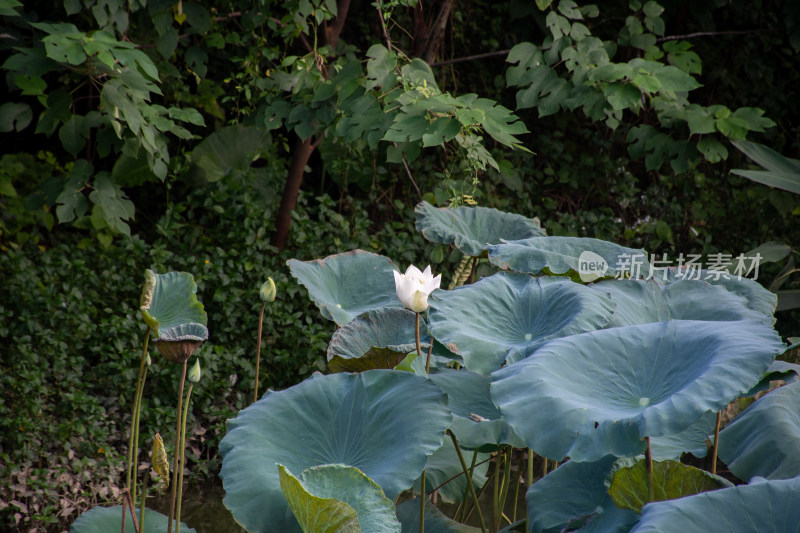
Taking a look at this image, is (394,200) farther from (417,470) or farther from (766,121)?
(417,470)

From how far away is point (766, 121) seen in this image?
3254mm

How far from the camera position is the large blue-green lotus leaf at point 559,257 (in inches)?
54.4

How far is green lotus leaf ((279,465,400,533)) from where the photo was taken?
86cm

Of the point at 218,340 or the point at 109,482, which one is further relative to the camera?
the point at 218,340

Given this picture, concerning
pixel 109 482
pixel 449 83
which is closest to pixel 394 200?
pixel 449 83

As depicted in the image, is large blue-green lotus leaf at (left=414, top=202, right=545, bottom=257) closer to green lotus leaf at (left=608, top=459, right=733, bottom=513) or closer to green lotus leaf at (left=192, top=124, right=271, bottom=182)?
green lotus leaf at (left=608, top=459, right=733, bottom=513)

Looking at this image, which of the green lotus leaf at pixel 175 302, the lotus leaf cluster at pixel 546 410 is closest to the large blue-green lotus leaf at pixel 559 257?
the lotus leaf cluster at pixel 546 410

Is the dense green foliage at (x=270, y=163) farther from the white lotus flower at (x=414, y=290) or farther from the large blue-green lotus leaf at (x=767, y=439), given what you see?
the large blue-green lotus leaf at (x=767, y=439)

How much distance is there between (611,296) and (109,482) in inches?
80.6

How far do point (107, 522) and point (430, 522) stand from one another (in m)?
0.57

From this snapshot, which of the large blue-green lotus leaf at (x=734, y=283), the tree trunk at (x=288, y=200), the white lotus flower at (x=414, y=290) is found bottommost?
the tree trunk at (x=288, y=200)

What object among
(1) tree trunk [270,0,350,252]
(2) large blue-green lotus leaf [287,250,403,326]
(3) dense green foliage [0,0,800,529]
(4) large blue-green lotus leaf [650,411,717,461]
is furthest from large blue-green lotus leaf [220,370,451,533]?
(1) tree trunk [270,0,350,252]

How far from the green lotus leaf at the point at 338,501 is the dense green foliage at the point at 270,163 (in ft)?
4.11

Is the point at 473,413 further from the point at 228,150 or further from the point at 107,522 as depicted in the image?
the point at 228,150
